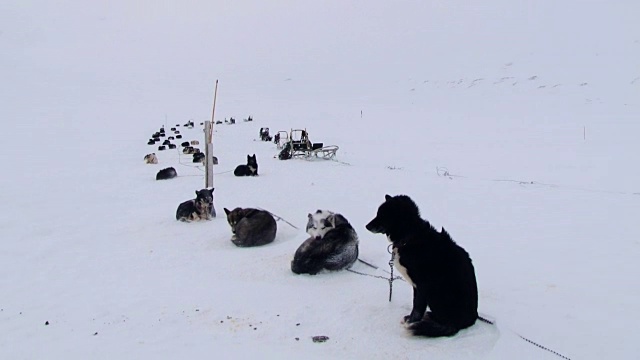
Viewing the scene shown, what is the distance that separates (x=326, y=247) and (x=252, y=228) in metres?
1.49

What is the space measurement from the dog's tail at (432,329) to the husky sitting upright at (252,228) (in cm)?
318

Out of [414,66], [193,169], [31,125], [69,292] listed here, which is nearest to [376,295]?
[69,292]

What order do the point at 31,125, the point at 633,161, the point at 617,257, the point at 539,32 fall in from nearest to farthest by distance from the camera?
the point at 617,257 < the point at 633,161 < the point at 31,125 < the point at 539,32

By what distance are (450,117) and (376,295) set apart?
2292 centimetres

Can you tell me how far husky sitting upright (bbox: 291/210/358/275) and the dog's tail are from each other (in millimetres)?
1692

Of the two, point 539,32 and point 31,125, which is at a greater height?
point 539,32

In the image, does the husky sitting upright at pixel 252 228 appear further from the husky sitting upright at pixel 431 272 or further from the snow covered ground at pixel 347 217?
the husky sitting upright at pixel 431 272

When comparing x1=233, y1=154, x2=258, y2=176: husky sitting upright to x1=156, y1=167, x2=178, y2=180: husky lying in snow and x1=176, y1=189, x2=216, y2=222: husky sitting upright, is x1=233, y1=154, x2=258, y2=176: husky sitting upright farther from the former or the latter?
x1=176, y1=189, x2=216, y2=222: husky sitting upright

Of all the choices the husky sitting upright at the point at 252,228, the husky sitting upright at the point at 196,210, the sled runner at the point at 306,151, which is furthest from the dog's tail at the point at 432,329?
the sled runner at the point at 306,151

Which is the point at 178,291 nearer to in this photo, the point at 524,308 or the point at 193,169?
the point at 524,308

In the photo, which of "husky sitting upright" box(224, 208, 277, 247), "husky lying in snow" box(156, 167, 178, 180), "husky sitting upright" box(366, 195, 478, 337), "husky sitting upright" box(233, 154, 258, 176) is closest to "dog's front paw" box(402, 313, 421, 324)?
"husky sitting upright" box(366, 195, 478, 337)

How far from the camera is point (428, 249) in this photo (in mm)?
3936

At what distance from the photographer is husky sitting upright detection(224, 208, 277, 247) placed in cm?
666

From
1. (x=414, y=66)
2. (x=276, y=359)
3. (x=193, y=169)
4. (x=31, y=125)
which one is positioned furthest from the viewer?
(x=414, y=66)
